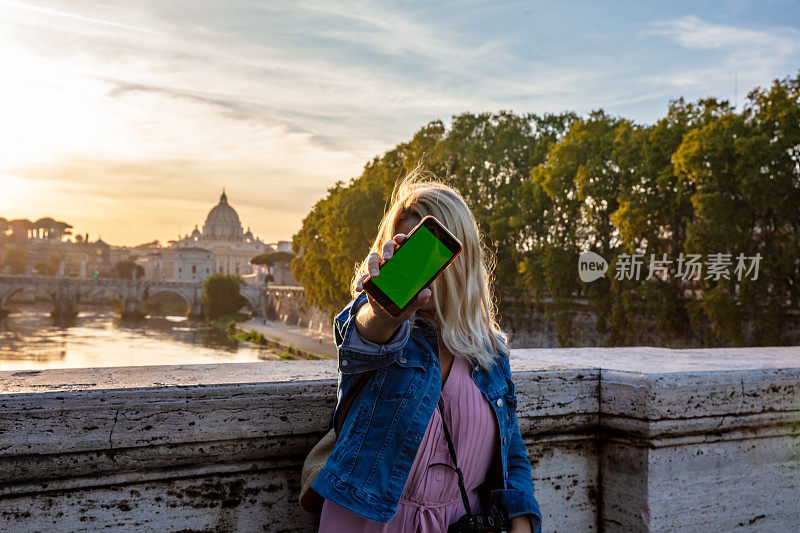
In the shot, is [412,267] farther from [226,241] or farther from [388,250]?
[226,241]

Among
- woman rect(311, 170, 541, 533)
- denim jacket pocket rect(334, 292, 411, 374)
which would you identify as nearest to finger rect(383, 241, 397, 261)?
woman rect(311, 170, 541, 533)

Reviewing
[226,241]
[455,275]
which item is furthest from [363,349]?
[226,241]

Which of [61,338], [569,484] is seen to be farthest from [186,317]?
[569,484]

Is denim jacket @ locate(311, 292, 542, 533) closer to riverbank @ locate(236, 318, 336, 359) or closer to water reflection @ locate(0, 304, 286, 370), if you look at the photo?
water reflection @ locate(0, 304, 286, 370)

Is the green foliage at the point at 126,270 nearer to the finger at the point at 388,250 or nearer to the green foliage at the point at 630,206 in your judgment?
the green foliage at the point at 630,206

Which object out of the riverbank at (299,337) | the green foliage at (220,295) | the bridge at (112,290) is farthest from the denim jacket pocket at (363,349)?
the bridge at (112,290)

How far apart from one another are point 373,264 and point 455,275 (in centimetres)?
33

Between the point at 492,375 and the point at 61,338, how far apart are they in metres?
53.9

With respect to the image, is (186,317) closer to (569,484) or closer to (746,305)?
(746,305)

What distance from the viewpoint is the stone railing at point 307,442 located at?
1.93m

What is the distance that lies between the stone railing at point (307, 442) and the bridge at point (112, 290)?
65.2 meters

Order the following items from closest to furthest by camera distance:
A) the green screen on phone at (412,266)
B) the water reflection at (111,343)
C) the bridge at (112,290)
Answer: the green screen on phone at (412,266)
the water reflection at (111,343)
the bridge at (112,290)

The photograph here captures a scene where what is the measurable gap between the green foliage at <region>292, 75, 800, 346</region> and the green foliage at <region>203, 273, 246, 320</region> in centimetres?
3586

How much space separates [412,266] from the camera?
1583 millimetres
